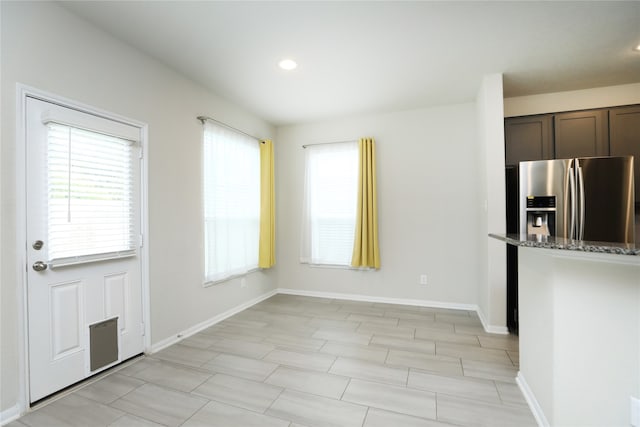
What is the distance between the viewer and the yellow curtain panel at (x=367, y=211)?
4.06 m

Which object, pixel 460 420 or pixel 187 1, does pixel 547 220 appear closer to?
pixel 460 420

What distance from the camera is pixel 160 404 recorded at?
1.87 meters

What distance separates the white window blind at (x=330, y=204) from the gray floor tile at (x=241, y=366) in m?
2.15

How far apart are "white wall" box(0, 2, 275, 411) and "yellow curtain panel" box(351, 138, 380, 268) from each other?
1702mm

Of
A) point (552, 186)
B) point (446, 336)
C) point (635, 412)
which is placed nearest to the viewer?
point (635, 412)

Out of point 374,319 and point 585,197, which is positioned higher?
point 585,197

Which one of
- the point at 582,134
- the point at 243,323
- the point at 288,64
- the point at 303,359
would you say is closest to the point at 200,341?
the point at 243,323

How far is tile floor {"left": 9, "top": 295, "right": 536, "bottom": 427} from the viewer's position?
174cm

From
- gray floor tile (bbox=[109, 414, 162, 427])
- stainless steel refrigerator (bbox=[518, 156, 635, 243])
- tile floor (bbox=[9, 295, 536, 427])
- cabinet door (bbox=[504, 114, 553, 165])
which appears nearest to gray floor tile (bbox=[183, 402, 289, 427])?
tile floor (bbox=[9, 295, 536, 427])

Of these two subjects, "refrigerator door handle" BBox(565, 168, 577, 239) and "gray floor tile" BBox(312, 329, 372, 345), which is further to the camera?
"gray floor tile" BBox(312, 329, 372, 345)

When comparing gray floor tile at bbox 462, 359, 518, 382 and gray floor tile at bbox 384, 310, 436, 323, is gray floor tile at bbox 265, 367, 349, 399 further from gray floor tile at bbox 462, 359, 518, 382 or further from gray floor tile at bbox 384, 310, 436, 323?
gray floor tile at bbox 384, 310, 436, 323

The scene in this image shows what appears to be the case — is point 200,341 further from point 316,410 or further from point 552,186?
point 552,186

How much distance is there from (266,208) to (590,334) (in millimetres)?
3609

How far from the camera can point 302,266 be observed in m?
4.61
